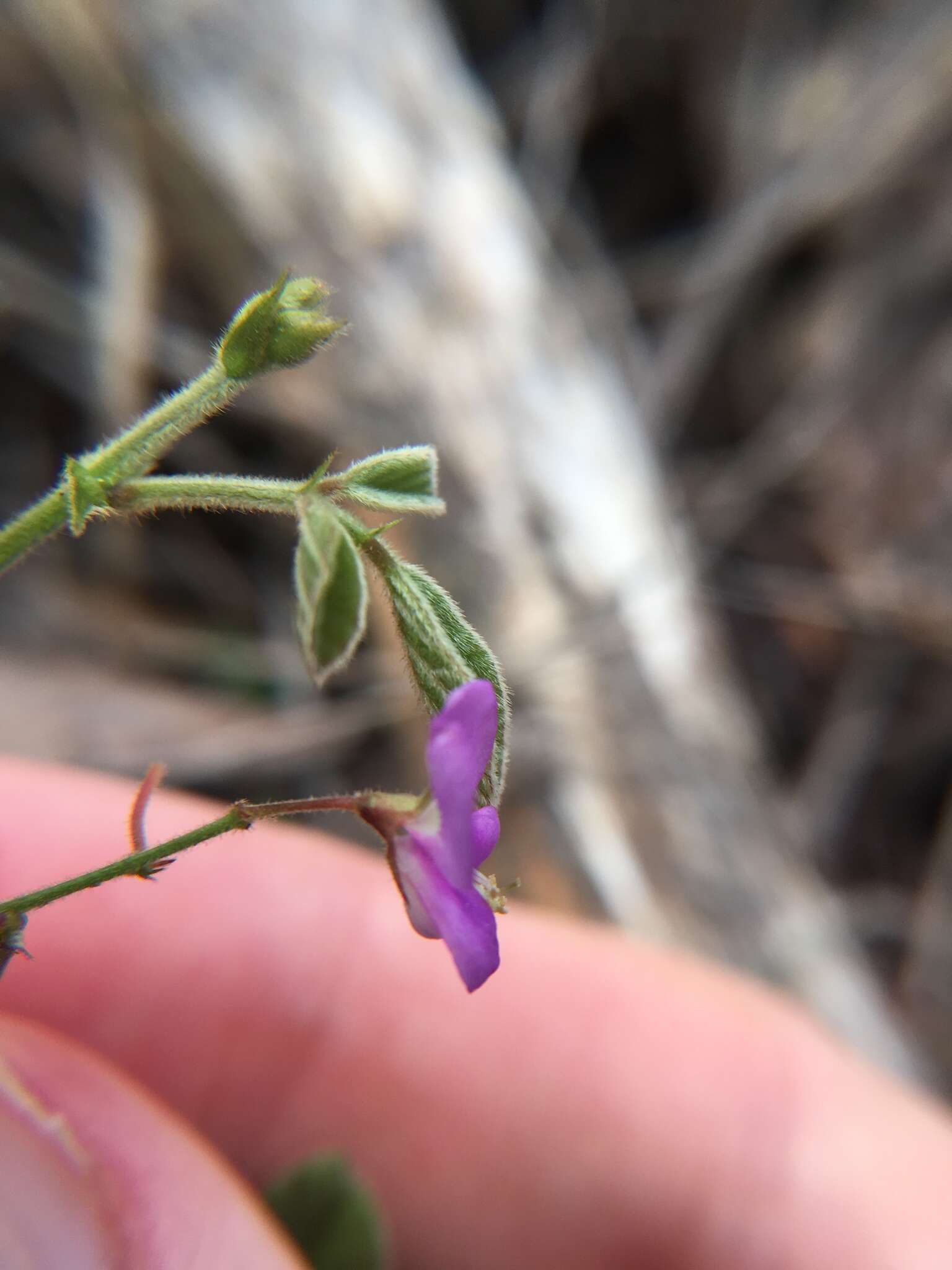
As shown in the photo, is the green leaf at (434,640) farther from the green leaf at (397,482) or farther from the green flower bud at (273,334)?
the green flower bud at (273,334)

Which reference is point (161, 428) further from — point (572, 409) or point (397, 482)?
point (572, 409)

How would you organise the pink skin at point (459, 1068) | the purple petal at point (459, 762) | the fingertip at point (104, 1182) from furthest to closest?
the pink skin at point (459, 1068), the fingertip at point (104, 1182), the purple petal at point (459, 762)

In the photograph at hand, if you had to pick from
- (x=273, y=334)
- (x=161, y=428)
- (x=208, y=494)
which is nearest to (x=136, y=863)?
(x=208, y=494)

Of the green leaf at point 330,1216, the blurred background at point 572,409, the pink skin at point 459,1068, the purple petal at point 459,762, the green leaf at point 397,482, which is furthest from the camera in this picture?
the blurred background at point 572,409

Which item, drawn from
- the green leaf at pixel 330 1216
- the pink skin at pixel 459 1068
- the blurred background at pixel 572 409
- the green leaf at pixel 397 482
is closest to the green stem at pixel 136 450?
the green leaf at pixel 397 482

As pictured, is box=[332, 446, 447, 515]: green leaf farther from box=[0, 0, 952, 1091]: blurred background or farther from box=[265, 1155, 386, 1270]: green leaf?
box=[0, 0, 952, 1091]: blurred background

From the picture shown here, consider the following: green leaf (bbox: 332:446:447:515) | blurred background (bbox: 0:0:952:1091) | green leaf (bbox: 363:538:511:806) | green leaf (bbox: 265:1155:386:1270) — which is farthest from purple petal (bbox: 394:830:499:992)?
blurred background (bbox: 0:0:952:1091)

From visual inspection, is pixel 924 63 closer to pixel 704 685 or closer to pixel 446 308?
pixel 446 308
